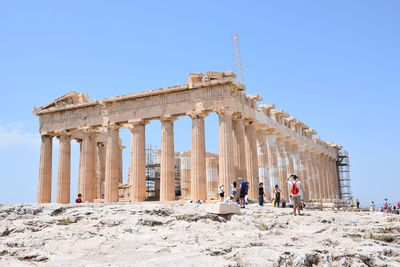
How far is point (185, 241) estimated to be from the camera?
1033cm

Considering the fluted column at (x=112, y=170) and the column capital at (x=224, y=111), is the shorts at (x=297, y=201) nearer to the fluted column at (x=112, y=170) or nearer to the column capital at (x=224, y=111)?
the column capital at (x=224, y=111)

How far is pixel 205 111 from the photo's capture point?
32750mm

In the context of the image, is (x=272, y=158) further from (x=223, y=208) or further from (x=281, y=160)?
(x=223, y=208)

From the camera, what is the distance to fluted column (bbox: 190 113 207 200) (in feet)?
105

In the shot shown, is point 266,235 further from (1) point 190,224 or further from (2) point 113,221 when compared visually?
(2) point 113,221

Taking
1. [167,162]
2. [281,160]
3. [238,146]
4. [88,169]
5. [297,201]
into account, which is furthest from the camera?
[281,160]

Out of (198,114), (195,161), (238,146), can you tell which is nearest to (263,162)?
(238,146)

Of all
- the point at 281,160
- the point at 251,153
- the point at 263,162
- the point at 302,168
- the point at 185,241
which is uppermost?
the point at 251,153

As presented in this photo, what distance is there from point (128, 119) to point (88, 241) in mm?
26261

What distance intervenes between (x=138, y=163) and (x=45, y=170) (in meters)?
10.6

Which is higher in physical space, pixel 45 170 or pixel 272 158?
pixel 272 158

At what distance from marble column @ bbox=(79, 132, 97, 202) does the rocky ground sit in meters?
23.4

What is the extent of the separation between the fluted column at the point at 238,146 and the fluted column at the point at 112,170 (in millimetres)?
10136

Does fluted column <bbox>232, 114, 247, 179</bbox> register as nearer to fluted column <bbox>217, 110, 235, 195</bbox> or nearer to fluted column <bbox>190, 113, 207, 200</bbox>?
A: fluted column <bbox>217, 110, 235, 195</bbox>
